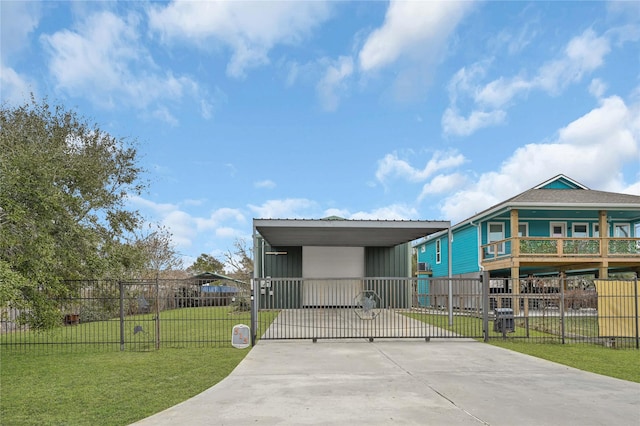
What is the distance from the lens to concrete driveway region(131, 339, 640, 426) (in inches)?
207

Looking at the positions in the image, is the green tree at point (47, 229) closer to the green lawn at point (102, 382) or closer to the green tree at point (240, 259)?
the green lawn at point (102, 382)

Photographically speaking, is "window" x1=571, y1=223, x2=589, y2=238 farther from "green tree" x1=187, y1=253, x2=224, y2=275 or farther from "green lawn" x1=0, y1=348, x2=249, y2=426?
"green tree" x1=187, y1=253, x2=224, y2=275

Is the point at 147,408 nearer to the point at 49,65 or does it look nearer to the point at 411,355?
the point at 411,355

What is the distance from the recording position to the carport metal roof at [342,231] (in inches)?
597

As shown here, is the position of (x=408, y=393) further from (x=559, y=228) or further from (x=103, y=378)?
(x=559, y=228)

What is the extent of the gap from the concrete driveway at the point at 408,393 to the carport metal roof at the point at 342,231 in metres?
6.01

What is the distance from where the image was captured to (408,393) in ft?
20.8

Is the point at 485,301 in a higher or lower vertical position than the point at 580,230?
lower

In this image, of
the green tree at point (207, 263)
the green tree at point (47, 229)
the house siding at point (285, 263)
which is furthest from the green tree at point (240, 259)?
the green tree at point (207, 263)

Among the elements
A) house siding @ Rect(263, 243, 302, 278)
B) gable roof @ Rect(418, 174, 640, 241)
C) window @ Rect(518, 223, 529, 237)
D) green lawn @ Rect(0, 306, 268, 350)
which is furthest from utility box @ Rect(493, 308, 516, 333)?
house siding @ Rect(263, 243, 302, 278)

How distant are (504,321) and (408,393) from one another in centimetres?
725

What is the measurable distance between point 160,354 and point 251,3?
363 inches

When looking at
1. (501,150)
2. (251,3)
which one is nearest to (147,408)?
(251,3)

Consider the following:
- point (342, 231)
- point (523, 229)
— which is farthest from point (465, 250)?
point (342, 231)
